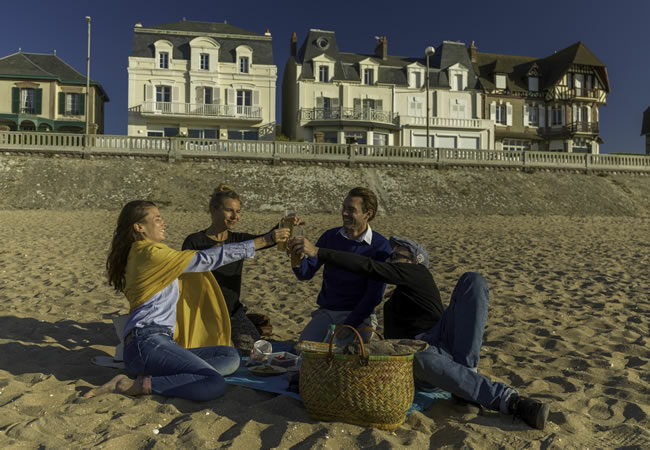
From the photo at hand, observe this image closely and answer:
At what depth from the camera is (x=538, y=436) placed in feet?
10.8

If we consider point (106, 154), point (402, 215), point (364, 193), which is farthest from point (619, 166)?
point (364, 193)

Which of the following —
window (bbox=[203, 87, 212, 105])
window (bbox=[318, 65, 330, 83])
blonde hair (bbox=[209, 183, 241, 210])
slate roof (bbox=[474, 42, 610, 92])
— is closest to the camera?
blonde hair (bbox=[209, 183, 241, 210])

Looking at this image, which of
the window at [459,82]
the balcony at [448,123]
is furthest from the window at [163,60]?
the window at [459,82]

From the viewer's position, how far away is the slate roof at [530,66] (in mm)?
42750

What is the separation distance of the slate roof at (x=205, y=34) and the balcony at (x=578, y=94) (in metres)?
24.0

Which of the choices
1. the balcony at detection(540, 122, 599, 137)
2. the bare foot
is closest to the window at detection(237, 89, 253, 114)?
the balcony at detection(540, 122, 599, 137)

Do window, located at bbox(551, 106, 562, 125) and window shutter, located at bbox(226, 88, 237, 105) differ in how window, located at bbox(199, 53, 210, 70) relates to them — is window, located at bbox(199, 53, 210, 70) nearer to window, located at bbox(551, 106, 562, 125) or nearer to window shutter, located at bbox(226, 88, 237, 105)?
window shutter, located at bbox(226, 88, 237, 105)

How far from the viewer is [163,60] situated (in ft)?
116

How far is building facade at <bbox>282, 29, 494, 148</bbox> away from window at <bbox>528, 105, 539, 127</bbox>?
5.40 meters

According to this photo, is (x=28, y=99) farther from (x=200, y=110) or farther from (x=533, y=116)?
(x=533, y=116)

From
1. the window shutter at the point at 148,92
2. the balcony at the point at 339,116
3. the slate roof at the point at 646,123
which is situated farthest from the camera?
the slate roof at the point at 646,123

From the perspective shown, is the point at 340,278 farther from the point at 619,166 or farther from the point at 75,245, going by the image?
the point at 619,166

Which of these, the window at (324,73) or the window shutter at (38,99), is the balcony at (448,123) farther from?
the window shutter at (38,99)

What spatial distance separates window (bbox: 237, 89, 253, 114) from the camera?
3603cm
